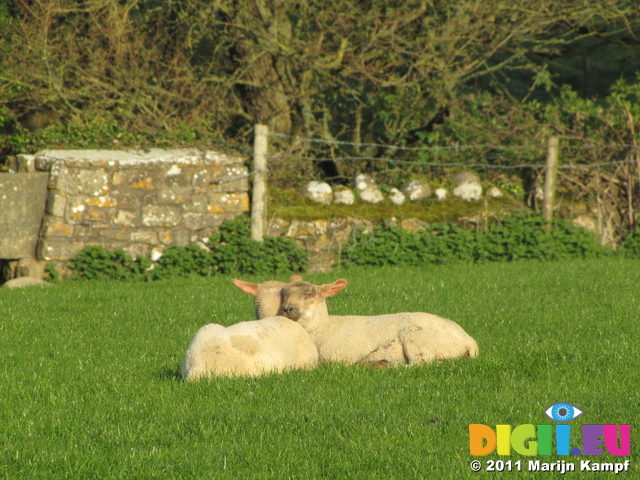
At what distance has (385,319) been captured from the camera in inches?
243

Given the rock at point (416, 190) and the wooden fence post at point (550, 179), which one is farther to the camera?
the rock at point (416, 190)

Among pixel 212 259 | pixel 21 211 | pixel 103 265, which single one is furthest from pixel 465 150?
pixel 21 211

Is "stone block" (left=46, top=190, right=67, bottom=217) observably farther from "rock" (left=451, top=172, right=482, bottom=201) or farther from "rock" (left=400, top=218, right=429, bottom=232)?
"rock" (left=451, top=172, right=482, bottom=201)

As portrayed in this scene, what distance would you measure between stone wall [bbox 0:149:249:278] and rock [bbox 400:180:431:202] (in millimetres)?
2807

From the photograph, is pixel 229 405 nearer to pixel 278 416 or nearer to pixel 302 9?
pixel 278 416

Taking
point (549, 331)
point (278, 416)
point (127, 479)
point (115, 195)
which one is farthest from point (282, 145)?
point (127, 479)

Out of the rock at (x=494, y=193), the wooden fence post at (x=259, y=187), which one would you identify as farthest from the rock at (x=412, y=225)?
the wooden fence post at (x=259, y=187)

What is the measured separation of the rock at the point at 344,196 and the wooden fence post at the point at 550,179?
314 centimetres

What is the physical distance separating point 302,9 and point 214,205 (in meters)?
3.81

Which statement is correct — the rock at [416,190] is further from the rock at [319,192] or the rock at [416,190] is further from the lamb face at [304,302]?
the lamb face at [304,302]

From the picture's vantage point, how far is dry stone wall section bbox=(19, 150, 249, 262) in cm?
1162

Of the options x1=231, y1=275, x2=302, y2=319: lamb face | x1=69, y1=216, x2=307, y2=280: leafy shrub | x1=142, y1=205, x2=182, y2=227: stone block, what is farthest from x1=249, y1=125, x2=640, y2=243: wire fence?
x1=231, y1=275, x2=302, y2=319: lamb face

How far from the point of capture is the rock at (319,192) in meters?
12.8

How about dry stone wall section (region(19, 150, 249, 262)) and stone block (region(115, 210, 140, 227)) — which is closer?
dry stone wall section (region(19, 150, 249, 262))
